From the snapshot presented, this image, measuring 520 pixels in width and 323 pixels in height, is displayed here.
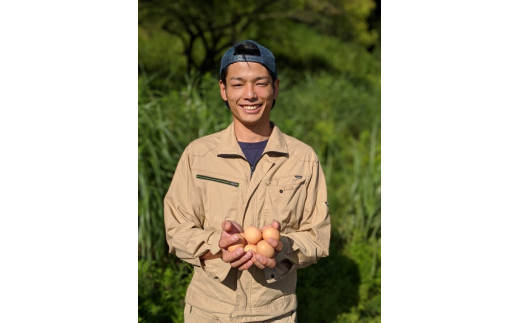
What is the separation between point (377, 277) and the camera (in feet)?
15.1

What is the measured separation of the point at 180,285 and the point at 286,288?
4.77 ft

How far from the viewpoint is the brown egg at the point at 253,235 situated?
2.31m

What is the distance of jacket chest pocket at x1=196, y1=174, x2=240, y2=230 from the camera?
8.27ft

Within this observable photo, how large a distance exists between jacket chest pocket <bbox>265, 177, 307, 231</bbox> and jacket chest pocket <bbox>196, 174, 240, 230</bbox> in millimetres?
141

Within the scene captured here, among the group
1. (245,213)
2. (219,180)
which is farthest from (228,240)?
(219,180)

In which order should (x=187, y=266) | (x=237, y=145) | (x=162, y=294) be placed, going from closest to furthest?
(x=237, y=145) → (x=187, y=266) → (x=162, y=294)

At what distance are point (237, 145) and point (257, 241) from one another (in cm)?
48

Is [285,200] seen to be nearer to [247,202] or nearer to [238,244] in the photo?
[247,202]

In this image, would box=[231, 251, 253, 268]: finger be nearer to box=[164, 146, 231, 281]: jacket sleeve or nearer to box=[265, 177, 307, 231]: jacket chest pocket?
box=[164, 146, 231, 281]: jacket sleeve

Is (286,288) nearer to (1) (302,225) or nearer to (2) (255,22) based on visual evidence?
(1) (302,225)

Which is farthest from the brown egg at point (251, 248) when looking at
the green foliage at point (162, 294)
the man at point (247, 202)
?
the green foliage at point (162, 294)

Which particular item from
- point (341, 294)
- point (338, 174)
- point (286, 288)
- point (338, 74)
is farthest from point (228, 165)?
point (338, 74)

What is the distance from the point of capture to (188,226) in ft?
8.38

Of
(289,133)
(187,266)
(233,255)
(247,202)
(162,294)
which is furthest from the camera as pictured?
(289,133)
